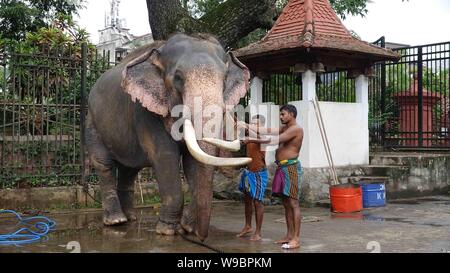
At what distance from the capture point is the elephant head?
5.15m

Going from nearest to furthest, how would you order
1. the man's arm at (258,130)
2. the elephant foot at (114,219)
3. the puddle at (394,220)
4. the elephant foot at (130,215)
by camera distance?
the man's arm at (258,130)
the elephant foot at (114,219)
the puddle at (394,220)
the elephant foot at (130,215)

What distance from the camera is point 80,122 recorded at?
9211mm

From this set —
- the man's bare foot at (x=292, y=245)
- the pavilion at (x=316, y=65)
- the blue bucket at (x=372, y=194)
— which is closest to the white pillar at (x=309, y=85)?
the pavilion at (x=316, y=65)

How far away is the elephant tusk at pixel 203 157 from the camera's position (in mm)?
4609

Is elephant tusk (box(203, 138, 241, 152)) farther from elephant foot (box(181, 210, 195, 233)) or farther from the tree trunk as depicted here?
the tree trunk

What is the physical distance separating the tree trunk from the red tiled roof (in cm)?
54

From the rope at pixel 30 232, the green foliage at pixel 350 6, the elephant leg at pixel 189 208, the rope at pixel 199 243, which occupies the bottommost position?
the rope at pixel 30 232

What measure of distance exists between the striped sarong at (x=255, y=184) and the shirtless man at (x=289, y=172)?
1.24ft

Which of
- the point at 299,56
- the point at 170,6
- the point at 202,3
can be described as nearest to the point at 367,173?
the point at 299,56

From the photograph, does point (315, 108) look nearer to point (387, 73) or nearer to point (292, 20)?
point (292, 20)

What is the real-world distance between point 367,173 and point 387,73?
393cm

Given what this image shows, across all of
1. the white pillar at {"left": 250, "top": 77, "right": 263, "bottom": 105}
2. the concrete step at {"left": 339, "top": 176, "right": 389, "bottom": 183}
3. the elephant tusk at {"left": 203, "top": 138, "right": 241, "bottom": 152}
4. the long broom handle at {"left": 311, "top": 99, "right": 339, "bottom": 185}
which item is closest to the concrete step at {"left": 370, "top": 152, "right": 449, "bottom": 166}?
the concrete step at {"left": 339, "top": 176, "right": 389, "bottom": 183}

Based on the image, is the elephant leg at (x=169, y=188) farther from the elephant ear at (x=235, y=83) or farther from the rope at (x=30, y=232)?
the rope at (x=30, y=232)
